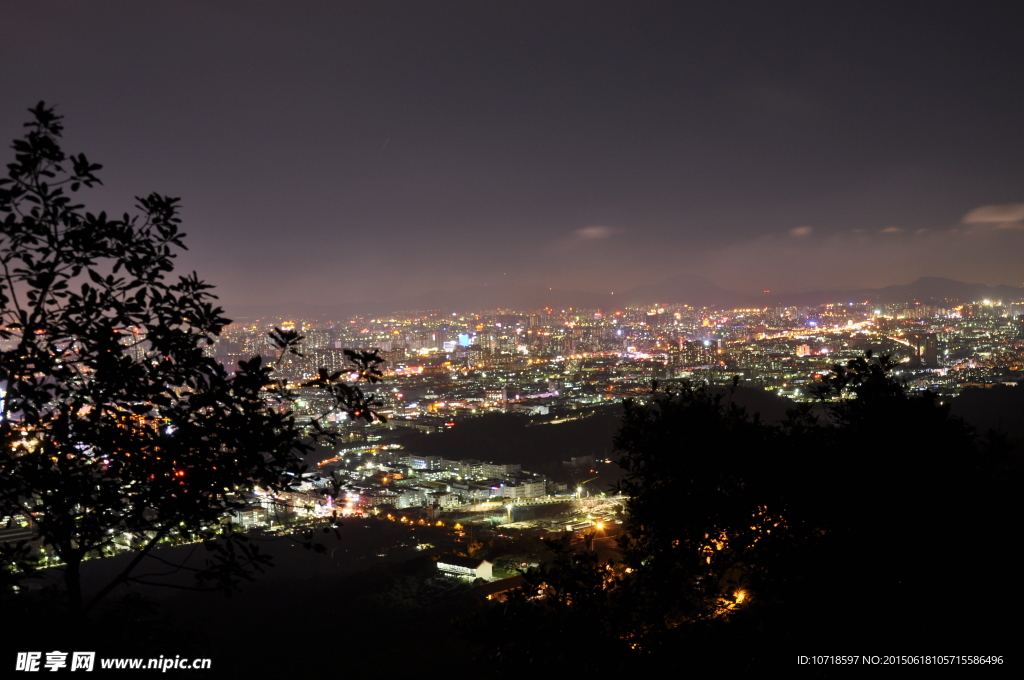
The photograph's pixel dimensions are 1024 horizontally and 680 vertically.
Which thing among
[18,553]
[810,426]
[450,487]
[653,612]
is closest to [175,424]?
[18,553]

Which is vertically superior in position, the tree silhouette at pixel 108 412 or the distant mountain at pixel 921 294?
the distant mountain at pixel 921 294

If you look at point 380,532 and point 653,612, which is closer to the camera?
point 653,612

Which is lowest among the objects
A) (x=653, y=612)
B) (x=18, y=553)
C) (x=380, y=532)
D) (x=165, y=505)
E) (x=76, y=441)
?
(x=380, y=532)

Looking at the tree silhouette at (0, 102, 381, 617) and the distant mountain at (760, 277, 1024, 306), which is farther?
the distant mountain at (760, 277, 1024, 306)

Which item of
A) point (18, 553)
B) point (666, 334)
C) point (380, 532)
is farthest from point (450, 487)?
point (666, 334)

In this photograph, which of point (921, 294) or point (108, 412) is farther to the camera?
point (921, 294)

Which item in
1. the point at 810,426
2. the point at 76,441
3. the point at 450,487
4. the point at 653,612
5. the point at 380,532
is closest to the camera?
the point at 76,441

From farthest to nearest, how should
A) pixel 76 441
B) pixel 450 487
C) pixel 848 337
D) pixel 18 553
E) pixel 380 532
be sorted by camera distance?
pixel 848 337, pixel 450 487, pixel 380 532, pixel 18 553, pixel 76 441

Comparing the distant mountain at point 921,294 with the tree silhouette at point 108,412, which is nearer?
the tree silhouette at point 108,412

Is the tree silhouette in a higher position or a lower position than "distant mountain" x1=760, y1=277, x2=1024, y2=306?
lower

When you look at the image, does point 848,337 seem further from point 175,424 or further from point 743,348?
point 175,424

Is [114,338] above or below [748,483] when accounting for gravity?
above
